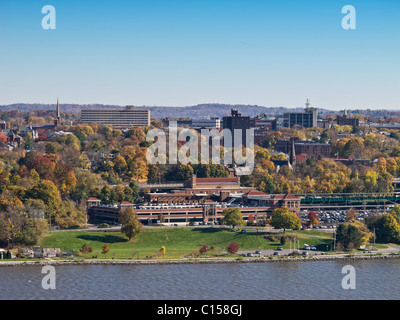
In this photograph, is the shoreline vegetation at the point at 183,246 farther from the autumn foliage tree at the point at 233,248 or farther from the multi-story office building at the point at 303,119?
the multi-story office building at the point at 303,119

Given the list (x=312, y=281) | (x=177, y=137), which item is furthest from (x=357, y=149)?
(x=312, y=281)

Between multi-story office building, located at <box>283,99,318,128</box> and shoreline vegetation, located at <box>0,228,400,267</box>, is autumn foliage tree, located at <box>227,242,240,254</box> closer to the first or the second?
shoreline vegetation, located at <box>0,228,400,267</box>

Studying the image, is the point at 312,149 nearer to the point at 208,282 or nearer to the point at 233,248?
the point at 233,248

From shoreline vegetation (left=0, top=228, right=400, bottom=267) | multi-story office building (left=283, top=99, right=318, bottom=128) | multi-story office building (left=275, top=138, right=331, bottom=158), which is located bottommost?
shoreline vegetation (left=0, top=228, right=400, bottom=267)

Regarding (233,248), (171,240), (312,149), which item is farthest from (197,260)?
(312,149)

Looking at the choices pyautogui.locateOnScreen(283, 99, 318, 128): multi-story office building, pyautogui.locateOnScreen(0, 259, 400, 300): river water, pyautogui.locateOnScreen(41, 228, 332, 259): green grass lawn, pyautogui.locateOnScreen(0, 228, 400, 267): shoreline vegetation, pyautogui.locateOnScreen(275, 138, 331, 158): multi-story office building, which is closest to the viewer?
pyautogui.locateOnScreen(0, 259, 400, 300): river water

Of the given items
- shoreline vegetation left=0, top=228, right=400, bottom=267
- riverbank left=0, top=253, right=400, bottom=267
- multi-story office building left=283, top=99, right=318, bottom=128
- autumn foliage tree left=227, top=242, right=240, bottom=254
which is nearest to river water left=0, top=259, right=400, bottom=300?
riverbank left=0, top=253, right=400, bottom=267

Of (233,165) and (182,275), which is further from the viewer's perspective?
(233,165)
